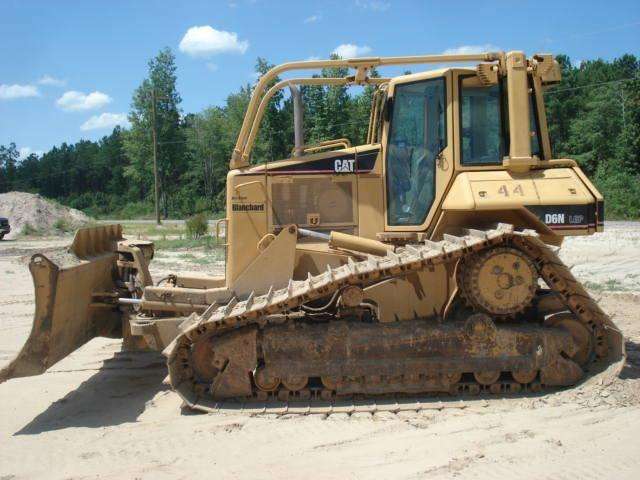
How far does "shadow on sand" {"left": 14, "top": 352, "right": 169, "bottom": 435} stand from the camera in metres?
5.63

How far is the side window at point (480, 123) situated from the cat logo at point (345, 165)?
3.94 ft

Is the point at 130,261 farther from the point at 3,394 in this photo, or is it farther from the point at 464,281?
the point at 464,281

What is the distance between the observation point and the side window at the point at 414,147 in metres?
6.20

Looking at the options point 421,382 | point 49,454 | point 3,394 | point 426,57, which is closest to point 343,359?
point 421,382

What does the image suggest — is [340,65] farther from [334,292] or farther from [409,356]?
[409,356]

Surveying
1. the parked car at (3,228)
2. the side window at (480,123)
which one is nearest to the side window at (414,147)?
the side window at (480,123)

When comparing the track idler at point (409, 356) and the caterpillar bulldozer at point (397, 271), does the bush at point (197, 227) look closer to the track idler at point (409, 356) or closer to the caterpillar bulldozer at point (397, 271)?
the caterpillar bulldozer at point (397, 271)

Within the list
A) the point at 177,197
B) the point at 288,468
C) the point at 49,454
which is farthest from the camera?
the point at 177,197

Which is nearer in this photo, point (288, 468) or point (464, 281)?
point (288, 468)

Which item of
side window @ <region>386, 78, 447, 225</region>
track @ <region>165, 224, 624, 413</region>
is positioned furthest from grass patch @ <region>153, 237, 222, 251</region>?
track @ <region>165, 224, 624, 413</region>

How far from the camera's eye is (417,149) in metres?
6.30

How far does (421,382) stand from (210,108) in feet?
202

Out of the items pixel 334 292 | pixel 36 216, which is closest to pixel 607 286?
pixel 334 292

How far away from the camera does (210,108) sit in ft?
209
